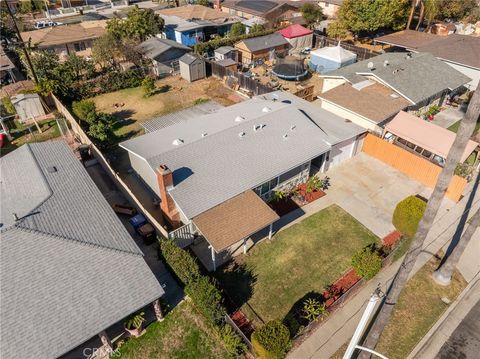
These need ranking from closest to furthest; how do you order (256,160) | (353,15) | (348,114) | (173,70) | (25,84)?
(256,160) → (348,114) → (25,84) → (173,70) → (353,15)

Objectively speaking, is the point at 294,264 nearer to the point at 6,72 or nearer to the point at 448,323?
the point at 448,323

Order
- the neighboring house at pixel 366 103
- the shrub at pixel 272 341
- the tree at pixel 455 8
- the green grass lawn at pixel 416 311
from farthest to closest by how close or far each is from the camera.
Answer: the tree at pixel 455 8, the neighboring house at pixel 366 103, the green grass lawn at pixel 416 311, the shrub at pixel 272 341

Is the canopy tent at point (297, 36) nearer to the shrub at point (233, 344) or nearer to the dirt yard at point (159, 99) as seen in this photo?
the dirt yard at point (159, 99)

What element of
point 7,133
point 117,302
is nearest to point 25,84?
point 7,133

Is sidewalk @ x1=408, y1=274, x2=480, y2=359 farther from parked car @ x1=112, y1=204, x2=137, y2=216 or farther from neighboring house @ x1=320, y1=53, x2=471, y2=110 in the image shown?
neighboring house @ x1=320, y1=53, x2=471, y2=110

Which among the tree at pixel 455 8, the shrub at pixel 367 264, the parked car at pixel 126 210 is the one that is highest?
the tree at pixel 455 8

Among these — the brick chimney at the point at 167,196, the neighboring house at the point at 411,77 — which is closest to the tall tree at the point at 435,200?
the brick chimney at the point at 167,196

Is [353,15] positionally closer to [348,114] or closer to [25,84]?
[348,114]
